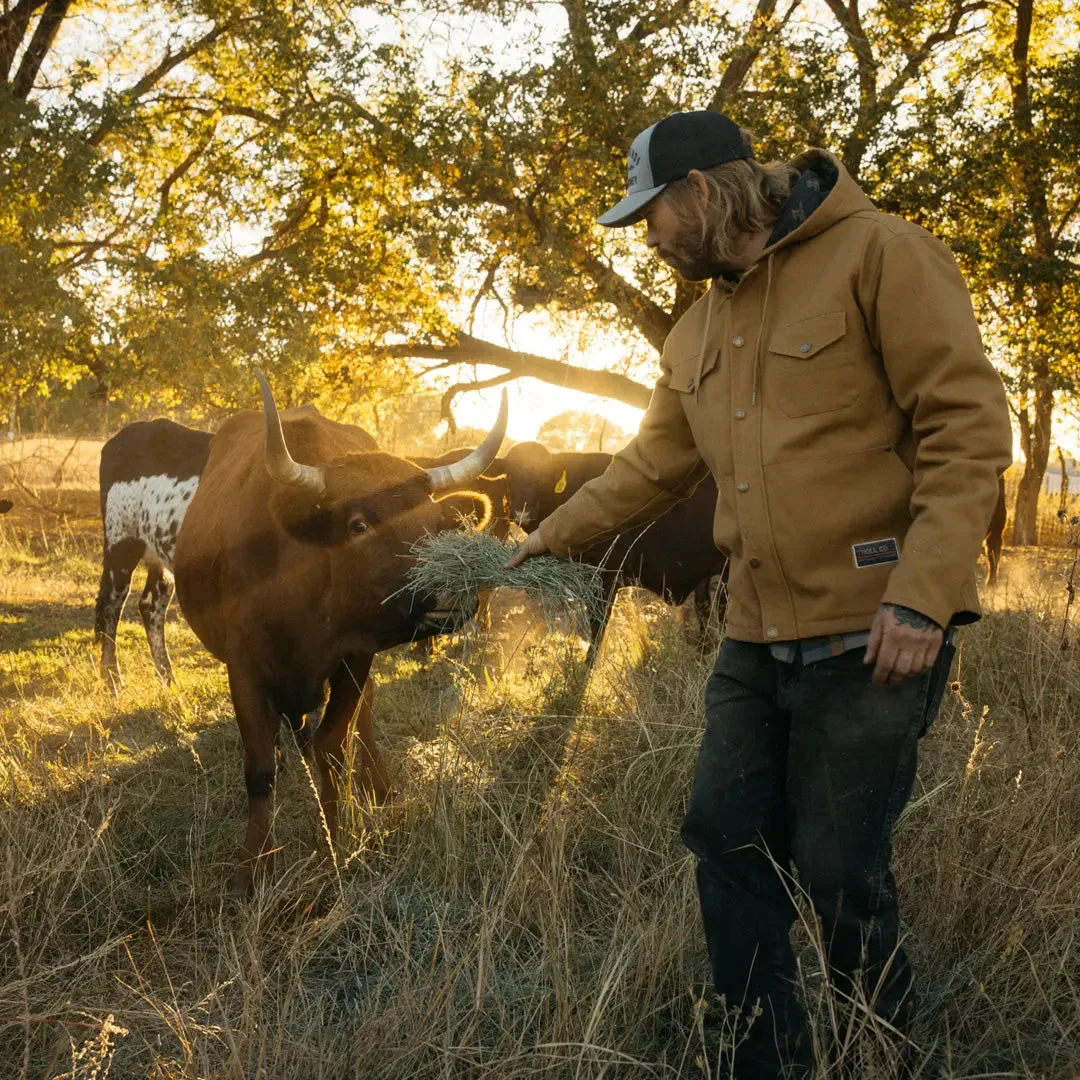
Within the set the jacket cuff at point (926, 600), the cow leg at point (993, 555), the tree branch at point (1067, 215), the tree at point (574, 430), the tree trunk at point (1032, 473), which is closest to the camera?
the jacket cuff at point (926, 600)

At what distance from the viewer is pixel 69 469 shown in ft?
88.9

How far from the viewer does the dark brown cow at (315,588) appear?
4.46 metres

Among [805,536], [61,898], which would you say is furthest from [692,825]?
[61,898]

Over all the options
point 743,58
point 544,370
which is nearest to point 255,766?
point 743,58

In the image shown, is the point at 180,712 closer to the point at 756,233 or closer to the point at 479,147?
the point at 756,233

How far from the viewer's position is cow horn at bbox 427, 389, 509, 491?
16.1 feet

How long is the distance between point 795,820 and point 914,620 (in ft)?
2.03

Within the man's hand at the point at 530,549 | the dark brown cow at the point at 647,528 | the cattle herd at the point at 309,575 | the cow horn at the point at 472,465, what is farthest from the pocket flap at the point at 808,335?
the dark brown cow at the point at 647,528

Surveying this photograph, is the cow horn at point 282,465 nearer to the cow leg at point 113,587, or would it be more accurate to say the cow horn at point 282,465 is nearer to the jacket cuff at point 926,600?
the jacket cuff at point 926,600

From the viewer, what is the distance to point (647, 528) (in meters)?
7.81

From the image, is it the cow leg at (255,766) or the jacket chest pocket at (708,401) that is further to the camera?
the cow leg at (255,766)

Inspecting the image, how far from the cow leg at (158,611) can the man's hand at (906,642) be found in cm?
634

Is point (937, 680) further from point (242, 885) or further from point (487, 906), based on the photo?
point (242, 885)

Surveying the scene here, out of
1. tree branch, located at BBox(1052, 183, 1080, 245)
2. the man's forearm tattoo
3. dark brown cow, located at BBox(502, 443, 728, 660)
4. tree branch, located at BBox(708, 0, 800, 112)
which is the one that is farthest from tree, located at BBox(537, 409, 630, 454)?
the man's forearm tattoo
